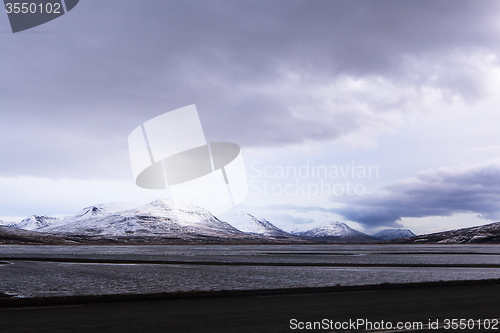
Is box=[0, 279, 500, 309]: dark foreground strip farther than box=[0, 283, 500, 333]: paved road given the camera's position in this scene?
Yes

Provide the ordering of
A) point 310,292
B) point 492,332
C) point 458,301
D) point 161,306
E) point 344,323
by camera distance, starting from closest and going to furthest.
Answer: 1. point 492,332
2. point 344,323
3. point 161,306
4. point 458,301
5. point 310,292

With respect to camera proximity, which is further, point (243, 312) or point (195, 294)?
point (195, 294)

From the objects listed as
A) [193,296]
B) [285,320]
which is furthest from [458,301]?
[193,296]

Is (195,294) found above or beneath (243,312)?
beneath

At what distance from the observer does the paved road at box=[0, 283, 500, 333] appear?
11031 mm

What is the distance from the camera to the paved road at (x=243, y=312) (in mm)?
11031

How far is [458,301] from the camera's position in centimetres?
1555

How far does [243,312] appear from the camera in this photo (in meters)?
13.2

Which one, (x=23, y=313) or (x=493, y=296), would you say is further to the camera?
(x=493, y=296)

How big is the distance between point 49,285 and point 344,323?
79.7 ft

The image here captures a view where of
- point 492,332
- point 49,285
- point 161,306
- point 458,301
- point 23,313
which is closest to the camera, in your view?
point 492,332

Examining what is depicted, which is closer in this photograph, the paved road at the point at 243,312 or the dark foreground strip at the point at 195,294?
the paved road at the point at 243,312

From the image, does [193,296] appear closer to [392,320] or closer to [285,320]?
[285,320]

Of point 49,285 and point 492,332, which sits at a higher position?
point 492,332
